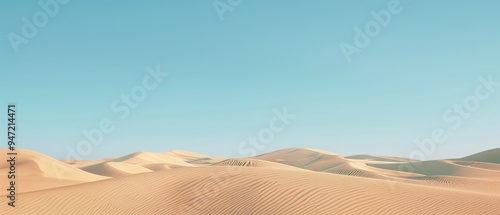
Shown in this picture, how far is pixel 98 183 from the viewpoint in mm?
18062

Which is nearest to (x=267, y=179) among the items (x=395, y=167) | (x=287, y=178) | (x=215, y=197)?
(x=287, y=178)

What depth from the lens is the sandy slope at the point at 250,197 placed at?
529 inches

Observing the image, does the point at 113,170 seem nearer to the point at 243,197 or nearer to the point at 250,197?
the point at 243,197

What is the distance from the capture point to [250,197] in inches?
563

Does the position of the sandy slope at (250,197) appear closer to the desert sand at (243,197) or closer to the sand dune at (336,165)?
the desert sand at (243,197)

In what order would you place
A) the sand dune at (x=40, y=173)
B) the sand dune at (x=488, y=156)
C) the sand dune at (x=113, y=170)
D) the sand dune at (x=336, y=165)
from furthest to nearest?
the sand dune at (x=488, y=156)
the sand dune at (x=113, y=170)
the sand dune at (x=336, y=165)
the sand dune at (x=40, y=173)

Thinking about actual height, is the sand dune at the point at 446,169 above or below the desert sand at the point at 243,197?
below

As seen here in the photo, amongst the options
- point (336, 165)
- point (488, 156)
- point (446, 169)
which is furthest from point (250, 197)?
point (488, 156)

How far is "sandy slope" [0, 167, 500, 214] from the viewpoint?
1344 centimetres

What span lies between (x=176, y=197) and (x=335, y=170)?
3126 cm

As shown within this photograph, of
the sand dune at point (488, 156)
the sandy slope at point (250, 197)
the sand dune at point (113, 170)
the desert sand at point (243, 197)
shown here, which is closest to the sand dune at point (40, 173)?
the sand dune at point (113, 170)

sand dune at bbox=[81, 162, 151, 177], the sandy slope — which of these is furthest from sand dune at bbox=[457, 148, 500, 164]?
sand dune at bbox=[81, 162, 151, 177]

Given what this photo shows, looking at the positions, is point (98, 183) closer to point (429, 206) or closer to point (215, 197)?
point (215, 197)

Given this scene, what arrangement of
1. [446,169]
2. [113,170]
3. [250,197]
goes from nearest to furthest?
[250,197] < [446,169] < [113,170]
